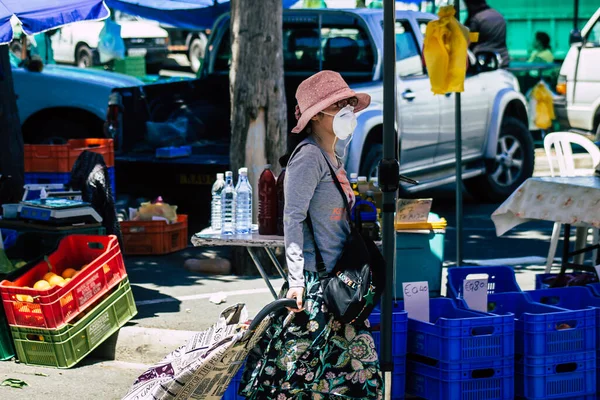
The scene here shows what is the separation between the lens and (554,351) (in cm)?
588

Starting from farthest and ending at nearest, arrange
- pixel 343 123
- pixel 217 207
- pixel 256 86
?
pixel 256 86 < pixel 217 207 < pixel 343 123

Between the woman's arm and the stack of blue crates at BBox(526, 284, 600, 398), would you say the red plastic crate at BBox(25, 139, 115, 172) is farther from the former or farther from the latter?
the woman's arm

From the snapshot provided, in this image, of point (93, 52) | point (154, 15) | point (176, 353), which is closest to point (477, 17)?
point (154, 15)

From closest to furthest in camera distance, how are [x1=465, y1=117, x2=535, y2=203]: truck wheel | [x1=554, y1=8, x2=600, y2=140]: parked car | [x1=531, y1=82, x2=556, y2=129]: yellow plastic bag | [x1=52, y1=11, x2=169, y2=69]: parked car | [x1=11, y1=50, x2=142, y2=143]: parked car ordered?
[x1=465, y1=117, x2=535, y2=203]: truck wheel → [x1=11, y1=50, x2=142, y2=143]: parked car → [x1=554, y1=8, x2=600, y2=140]: parked car → [x1=531, y1=82, x2=556, y2=129]: yellow plastic bag → [x1=52, y1=11, x2=169, y2=69]: parked car

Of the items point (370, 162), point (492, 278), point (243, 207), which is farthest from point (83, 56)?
point (492, 278)

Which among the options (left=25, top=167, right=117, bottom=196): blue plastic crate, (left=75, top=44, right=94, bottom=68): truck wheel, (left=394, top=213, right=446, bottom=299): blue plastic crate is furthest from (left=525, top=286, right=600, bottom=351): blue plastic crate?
(left=75, top=44, right=94, bottom=68): truck wheel

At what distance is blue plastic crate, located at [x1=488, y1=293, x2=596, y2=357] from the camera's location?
19.1 feet

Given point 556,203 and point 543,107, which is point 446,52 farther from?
point 543,107

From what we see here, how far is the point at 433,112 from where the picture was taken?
11.6 m

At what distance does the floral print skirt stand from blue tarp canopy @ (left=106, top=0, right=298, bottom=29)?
1085cm

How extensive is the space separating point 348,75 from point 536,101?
584 cm

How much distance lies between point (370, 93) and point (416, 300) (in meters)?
5.02

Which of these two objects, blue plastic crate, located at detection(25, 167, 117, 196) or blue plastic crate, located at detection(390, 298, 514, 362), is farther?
blue plastic crate, located at detection(25, 167, 117, 196)

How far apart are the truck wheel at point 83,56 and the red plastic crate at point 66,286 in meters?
20.7
